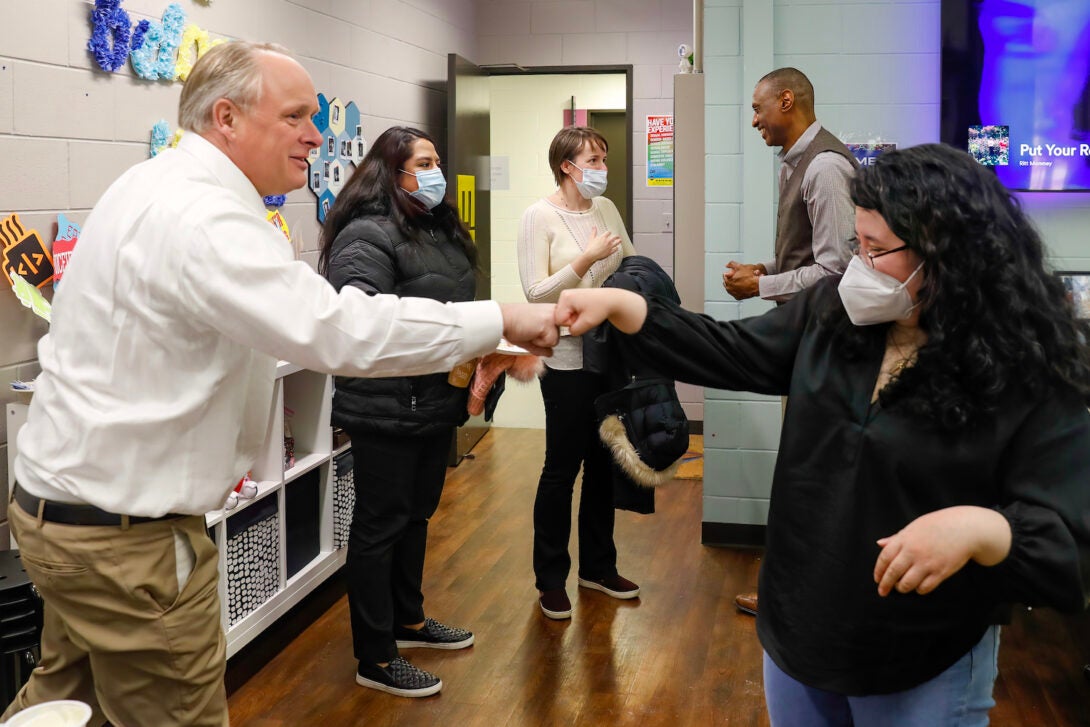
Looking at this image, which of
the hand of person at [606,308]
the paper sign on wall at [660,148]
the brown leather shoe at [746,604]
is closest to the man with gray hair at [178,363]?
the hand of person at [606,308]

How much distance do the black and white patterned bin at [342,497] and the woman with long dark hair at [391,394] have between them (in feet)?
2.20

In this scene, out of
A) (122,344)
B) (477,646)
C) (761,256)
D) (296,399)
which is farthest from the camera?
(761,256)

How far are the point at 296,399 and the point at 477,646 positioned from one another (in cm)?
105

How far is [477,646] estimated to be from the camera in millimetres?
3422

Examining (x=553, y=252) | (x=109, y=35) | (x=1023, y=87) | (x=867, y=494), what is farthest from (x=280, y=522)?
(x=1023, y=87)

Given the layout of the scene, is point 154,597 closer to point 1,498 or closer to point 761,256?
point 1,498

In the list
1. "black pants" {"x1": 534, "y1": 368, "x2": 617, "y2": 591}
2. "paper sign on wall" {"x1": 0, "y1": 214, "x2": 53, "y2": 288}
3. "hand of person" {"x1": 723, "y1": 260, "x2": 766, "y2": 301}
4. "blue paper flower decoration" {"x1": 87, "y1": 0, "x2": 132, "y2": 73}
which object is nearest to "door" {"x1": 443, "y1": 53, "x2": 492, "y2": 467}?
"black pants" {"x1": 534, "y1": 368, "x2": 617, "y2": 591}

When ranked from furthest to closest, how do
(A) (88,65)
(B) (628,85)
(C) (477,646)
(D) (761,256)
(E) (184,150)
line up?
A: 1. (B) (628,85)
2. (D) (761,256)
3. (C) (477,646)
4. (A) (88,65)
5. (E) (184,150)

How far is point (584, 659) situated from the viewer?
10.9 ft

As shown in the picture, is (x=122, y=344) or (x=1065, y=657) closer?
(x=122, y=344)

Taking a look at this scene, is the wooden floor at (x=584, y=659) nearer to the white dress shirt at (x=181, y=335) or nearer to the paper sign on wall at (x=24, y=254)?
the paper sign on wall at (x=24, y=254)

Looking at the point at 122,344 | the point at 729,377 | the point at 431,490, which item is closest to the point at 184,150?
the point at 122,344

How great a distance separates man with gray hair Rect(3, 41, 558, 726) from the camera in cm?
164

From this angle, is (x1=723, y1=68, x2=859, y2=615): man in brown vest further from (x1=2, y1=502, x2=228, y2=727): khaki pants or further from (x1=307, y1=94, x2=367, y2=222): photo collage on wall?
(x1=2, y1=502, x2=228, y2=727): khaki pants
